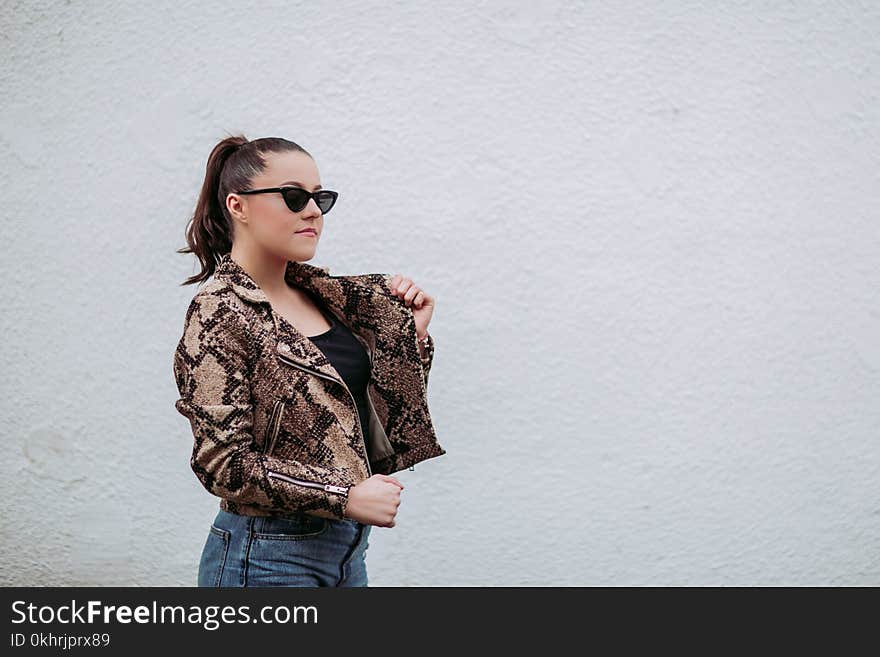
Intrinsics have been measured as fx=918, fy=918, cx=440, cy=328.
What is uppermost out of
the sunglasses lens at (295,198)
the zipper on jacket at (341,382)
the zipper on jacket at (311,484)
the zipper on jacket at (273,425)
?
the sunglasses lens at (295,198)

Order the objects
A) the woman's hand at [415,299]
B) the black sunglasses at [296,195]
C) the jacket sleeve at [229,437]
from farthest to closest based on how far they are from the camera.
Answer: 1. the woman's hand at [415,299]
2. the black sunglasses at [296,195]
3. the jacket sleeve at [229,437]

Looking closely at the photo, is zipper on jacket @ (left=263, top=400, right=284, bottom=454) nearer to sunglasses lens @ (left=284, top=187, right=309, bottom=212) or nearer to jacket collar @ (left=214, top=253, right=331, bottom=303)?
jacket collar @ (left=214, top=253, right=331, bottom=303)

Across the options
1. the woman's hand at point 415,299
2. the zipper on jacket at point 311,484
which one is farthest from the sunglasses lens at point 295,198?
the zipper on jacket at point 311,484

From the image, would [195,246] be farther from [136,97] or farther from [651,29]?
[651,29]

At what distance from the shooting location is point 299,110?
7.81ft

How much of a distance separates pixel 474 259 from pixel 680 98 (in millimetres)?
678

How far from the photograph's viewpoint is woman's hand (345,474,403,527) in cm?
136

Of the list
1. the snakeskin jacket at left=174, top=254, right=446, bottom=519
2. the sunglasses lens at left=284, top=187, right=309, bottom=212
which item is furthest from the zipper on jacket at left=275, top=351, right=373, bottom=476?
the sunglasses lens at left=284, top=187, right=309, bottom=212

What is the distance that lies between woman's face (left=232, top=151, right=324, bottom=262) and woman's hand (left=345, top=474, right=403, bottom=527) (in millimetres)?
396

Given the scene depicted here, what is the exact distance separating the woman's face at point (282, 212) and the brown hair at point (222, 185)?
0.06 feet

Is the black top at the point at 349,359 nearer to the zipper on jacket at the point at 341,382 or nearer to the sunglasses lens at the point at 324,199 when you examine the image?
the zipper on jacket at the point at 341,382

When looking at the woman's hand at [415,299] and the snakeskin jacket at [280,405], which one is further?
the woman's hand at [415,299]

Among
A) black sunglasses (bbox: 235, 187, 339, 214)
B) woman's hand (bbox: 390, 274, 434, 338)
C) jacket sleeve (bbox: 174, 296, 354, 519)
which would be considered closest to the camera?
jacket sleeve (bbox: 174, 296, 354, 519)

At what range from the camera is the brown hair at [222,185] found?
1.48 metres
